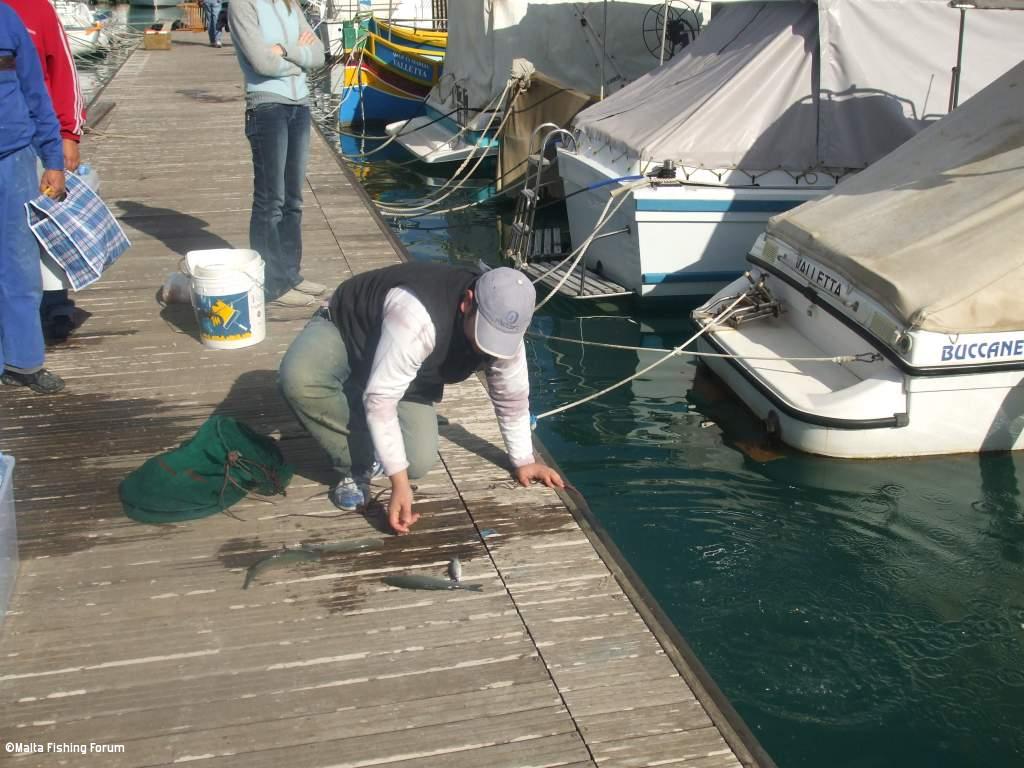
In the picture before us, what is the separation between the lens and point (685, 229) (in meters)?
9.05

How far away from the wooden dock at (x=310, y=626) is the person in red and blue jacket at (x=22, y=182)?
31 cm

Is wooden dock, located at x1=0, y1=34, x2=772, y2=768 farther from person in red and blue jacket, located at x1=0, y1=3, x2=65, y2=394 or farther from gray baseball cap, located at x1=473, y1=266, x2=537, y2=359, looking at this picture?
gray baseball cap, located at x1=473, y1=266, x2=537, y2=359

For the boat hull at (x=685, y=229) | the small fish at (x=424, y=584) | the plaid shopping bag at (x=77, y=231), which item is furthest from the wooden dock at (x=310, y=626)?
the boat hull at (x=685, y=229)

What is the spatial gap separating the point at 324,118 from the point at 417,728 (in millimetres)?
18200

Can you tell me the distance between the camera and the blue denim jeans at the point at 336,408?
13.1 ft

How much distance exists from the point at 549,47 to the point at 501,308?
12.5m

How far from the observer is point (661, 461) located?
668 cm

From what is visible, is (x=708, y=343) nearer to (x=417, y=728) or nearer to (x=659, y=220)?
(x=659, y=220)

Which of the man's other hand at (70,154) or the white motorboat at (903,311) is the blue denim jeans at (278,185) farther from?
the white motorboat at (903,311)

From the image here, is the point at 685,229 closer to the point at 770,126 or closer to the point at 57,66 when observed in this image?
the point at 770,126

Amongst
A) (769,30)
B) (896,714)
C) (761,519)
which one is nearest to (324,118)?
(769,30)

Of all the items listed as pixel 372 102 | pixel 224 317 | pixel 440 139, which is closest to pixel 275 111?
pixel 224 317

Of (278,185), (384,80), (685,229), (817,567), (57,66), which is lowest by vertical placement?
(817,567)

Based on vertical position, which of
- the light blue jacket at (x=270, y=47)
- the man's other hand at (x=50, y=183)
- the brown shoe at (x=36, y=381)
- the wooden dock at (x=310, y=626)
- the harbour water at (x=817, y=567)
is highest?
the light blue jacket at (x=270, y=47)
